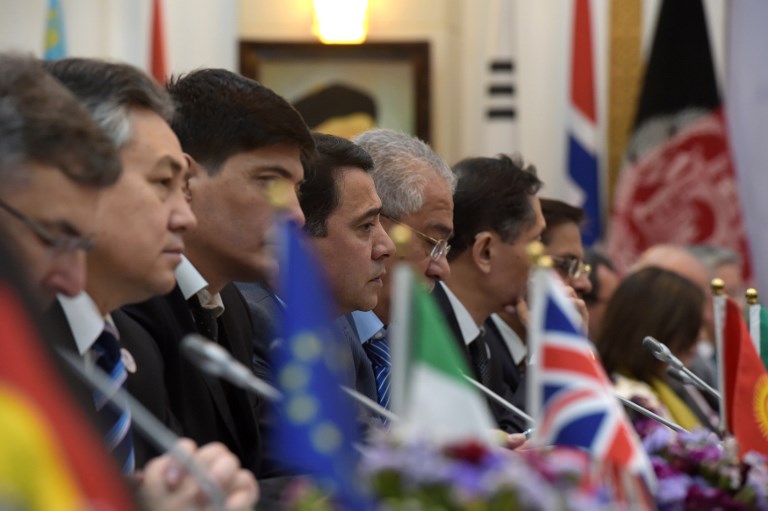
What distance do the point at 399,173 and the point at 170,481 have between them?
2473 millimetres

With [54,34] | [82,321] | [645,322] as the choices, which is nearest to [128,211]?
[82,321]

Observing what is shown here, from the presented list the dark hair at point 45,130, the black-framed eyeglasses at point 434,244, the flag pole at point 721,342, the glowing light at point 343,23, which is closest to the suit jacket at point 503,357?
the black-framed eyeglasses at point 434,244

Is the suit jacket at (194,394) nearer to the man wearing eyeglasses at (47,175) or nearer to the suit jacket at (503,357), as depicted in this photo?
the man wearing eyeglasses at (47,175)

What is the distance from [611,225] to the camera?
8672 millimetres

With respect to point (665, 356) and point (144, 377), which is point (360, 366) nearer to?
point (665, 356)

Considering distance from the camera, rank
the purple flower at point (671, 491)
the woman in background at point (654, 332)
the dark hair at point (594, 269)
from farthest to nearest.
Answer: the dark hair at point (594, 269)
the woman in background at point (654, 332)
the purple flower at point (671, 491)

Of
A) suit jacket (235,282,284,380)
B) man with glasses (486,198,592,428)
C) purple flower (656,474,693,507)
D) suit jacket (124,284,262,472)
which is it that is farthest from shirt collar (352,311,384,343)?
purple flower (656,474,693,507)

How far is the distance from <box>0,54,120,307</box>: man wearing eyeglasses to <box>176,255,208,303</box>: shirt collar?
0.98 m

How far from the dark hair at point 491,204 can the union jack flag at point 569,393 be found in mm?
2945

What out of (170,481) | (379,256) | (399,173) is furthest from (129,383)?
(399,173)

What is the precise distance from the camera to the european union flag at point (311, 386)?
5.70ft

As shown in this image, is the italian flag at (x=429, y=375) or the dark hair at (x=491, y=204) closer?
the italian flag at (x=429, y=375)

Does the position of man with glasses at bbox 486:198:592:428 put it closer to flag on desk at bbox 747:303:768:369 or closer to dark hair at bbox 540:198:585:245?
dark hair at bbox 540:198:585:245

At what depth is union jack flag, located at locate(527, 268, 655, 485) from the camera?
199cm
